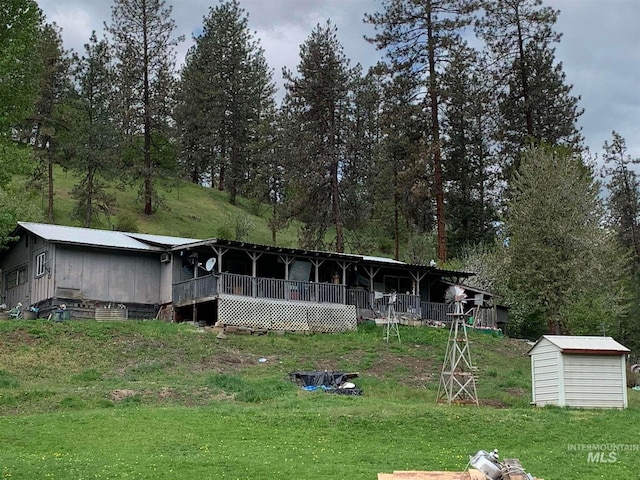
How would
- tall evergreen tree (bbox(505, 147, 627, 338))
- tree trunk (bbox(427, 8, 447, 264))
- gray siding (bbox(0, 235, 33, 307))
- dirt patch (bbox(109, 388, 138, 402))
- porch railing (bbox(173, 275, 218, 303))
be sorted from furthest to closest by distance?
1. tree trunk (bbox(427, 8, 447, 264))
2. gray siding (bbox(0, 235, 33, 307))
3. tall evergreen tree (bbox(505, 147, 627, 338))
4. porch railing (bbox(173, 275, 218, 303))
5. dirt patch (bbox(109, 388, 138, 402))

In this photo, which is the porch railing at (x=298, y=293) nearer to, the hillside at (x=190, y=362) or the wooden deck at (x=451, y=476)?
the hillside at (x=190, y=362)

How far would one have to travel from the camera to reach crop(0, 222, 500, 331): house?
3241cm

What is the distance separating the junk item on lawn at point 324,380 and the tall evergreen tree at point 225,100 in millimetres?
43377

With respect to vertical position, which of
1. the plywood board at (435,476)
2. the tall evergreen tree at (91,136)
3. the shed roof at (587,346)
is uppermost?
the tall evergreen tree at (91,136)

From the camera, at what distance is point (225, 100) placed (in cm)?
6725

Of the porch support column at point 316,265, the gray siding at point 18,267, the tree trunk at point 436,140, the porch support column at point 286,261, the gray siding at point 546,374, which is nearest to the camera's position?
the gray siding at point 546,374

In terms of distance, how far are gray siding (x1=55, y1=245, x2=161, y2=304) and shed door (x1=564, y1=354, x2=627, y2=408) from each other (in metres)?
18.9

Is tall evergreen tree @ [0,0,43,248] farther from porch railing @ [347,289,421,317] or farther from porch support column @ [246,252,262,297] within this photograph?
porch railing @ [347,289,421,317]

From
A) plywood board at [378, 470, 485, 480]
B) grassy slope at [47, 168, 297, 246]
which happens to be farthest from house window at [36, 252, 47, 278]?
plywood board at [378, 470, 485, 480]

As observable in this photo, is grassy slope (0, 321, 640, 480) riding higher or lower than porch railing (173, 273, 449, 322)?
lower

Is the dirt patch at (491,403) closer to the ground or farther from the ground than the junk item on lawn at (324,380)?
closer to the ground

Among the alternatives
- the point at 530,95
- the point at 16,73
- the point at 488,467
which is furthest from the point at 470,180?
the point at 488,467

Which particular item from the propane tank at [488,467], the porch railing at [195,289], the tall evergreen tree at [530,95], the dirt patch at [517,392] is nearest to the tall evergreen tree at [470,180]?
the tall evergreen tree at [530,95]

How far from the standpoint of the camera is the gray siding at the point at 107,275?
3256cm
